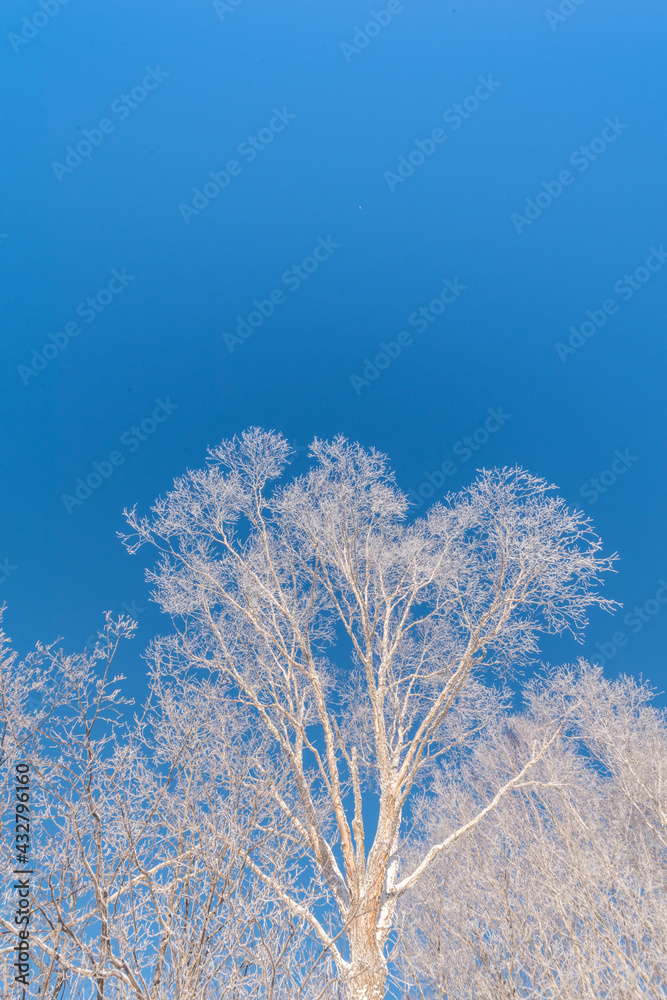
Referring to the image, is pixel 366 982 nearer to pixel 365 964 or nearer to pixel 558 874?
pixel 365 964

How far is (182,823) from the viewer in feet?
9.65

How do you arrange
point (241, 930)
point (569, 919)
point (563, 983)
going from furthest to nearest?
point (569, 919) → point (563, 983) → point (241, 930)

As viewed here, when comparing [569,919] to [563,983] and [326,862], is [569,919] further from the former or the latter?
[326,862]

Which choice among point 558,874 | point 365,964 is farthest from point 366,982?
point 558,874

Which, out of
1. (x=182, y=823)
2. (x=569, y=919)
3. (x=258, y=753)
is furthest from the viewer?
(x=569, y=919)

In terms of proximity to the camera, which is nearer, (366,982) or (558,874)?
(366,982)

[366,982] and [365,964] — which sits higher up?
[365,964]

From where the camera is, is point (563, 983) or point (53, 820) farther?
point (563, 983)

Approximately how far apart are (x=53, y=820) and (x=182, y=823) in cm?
88

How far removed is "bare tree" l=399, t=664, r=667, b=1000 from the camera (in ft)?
22.5

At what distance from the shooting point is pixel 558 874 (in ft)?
28.4

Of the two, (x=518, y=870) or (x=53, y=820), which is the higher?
(x=53, y=820)

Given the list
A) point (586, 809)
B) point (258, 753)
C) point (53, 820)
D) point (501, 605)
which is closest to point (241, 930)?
point (258, 753)

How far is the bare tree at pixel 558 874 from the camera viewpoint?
6859 millimetres
